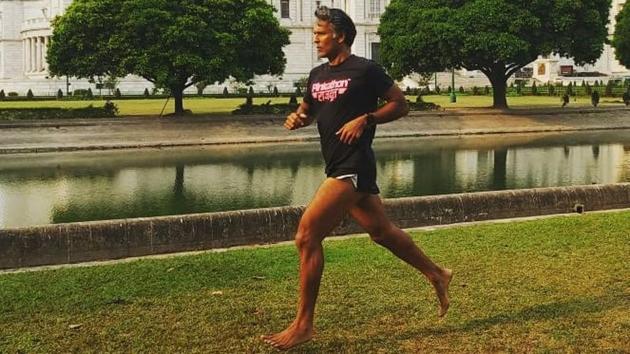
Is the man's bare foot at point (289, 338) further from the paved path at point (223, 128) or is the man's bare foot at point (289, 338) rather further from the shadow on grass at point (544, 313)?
the paved path at point (223, 128)

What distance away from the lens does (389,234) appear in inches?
233

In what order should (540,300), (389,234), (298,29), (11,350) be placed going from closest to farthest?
(11,350) < (389,234) < (540,300) < (298,29)

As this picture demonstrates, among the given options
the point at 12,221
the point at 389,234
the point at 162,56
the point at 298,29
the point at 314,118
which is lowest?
the point at 12,221

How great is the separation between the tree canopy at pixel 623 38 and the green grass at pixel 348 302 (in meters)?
56.3

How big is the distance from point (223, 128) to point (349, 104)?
28564 millimetres

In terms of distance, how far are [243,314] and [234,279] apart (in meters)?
1.22

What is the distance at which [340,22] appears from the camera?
5.75 m

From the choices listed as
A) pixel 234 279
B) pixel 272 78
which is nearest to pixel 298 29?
pixel 272 78

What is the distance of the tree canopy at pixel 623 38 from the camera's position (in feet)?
199

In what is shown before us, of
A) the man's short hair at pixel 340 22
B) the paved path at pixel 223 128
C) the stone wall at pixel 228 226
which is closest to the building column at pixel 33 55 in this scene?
the paved path at pixel 223 128

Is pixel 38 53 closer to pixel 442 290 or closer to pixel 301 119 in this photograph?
pixel 301 119

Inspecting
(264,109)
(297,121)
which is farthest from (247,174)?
(297,121)

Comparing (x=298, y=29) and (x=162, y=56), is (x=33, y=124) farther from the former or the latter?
(x=298, y=29)

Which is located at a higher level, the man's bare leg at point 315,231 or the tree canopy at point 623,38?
the tree canopy at point 623,38
